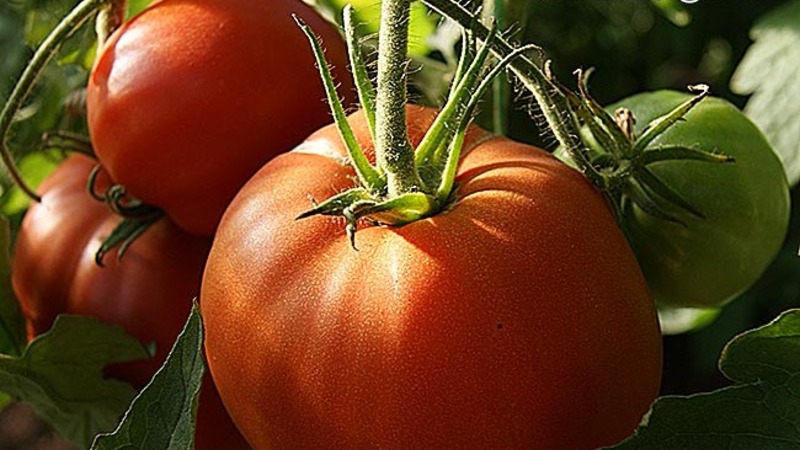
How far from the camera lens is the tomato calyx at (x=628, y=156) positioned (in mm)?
628

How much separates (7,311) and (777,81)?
25.5 inches

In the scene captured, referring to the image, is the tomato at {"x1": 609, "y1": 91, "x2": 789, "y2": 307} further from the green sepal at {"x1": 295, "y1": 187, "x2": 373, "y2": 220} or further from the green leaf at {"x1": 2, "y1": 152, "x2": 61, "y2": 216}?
the green leaf at {"x1": 2, "y1": 152, "x2": 61, "y2": 216}

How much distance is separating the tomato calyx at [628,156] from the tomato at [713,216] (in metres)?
0.01

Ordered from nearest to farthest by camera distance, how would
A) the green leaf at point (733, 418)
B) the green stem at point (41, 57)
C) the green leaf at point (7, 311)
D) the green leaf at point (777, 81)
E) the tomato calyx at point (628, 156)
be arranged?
the green leaf at point (733, 418), the tomato calyx at point (628, 156), the green stem at point (41, 57), the green leaf at point (7, 311), the green leaf at point (777, 81)

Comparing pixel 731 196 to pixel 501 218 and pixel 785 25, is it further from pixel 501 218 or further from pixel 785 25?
pixel 785 25

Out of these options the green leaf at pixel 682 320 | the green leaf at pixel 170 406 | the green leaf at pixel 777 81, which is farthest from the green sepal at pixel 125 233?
the green leaf at pixel 777 81

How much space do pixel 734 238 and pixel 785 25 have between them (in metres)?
0.47

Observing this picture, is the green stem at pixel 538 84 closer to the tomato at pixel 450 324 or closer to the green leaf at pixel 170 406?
the tomato at pixel 450 324

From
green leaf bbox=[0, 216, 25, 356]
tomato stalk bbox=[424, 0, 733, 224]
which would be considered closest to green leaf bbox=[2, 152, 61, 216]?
green leaf bbox=[0, 216, 25, 356]

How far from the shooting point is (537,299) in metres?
0.54

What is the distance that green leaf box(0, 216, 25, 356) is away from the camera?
2.97 ft

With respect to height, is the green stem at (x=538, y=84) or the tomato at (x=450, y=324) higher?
the green stem at (x=538, y=84)

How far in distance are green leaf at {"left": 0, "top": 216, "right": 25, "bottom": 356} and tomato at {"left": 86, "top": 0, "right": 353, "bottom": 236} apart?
204 mm

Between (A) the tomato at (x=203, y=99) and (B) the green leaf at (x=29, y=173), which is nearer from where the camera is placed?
(A) the tomato at (x=203, y=99)
